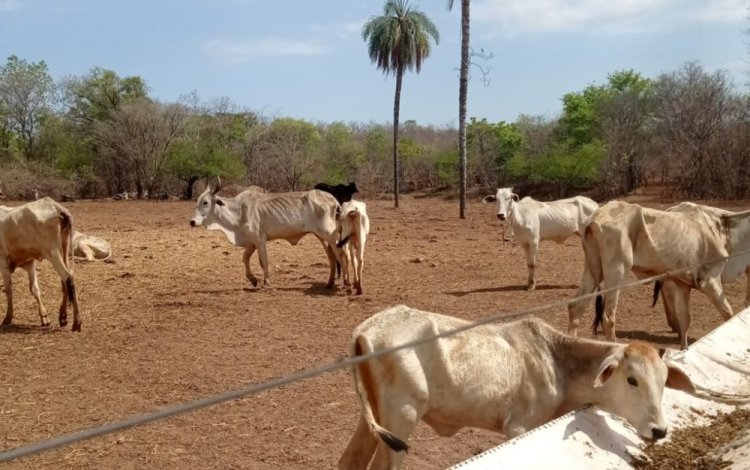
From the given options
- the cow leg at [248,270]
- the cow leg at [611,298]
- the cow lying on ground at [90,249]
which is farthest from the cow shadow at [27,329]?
the cow leg at [611,298]

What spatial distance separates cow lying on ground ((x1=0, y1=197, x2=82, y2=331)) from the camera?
9.82 meters

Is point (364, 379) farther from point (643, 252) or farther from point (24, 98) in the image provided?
point (24, 98)

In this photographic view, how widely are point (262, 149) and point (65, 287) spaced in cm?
3648

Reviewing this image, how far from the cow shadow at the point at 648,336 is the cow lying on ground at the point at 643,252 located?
0.42 metres

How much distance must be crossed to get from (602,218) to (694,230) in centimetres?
149

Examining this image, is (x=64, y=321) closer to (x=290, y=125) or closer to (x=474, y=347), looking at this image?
(x=474, y=347)

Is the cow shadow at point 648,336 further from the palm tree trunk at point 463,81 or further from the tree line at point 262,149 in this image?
the tree line at point 262,149

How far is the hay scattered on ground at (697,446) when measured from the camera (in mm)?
4301

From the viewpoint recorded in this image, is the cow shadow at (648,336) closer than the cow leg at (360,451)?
No

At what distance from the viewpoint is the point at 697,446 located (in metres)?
4.61

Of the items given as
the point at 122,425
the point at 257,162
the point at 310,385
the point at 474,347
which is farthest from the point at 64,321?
the point at 257,162

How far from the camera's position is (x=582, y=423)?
4.23 m

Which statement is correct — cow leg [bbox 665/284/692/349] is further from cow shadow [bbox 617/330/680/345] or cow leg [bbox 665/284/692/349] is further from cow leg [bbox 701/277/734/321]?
cow shadow [bbox 617/330/680/345]

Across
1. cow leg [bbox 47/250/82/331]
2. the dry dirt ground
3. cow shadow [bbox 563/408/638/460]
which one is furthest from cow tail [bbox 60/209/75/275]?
cow shadow [bbox 563/408/638/460]
